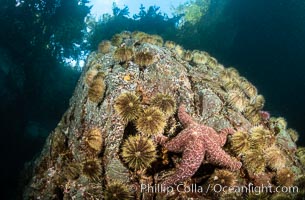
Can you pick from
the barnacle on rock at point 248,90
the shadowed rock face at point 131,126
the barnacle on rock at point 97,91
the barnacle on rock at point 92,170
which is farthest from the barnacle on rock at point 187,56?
the barnacle on rock at point 92,170

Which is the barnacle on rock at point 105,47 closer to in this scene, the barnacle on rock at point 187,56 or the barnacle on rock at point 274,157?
the barnacle on rock at point 187,56

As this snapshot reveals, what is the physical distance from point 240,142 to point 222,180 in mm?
829

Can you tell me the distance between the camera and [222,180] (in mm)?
4730

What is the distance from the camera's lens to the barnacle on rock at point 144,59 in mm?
6695

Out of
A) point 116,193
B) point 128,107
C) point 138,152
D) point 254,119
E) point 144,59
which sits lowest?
point 116,193

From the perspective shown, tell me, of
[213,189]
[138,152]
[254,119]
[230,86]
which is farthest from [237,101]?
[138,152]

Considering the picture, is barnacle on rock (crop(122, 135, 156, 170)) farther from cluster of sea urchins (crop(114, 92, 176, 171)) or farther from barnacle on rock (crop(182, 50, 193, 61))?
barnacle on rock (crop(182, 50, 193, 61))

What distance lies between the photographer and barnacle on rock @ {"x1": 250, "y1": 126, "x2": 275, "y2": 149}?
5031 mm

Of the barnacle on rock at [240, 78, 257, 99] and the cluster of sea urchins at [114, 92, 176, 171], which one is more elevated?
the barnacle on rock at [240, 78, 257, 99]

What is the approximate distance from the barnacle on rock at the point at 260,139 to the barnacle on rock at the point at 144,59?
2.93 metres

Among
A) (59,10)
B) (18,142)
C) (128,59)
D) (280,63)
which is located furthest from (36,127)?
(280,63)

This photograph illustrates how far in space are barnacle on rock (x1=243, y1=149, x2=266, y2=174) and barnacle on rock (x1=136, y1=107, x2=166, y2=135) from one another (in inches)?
67.9

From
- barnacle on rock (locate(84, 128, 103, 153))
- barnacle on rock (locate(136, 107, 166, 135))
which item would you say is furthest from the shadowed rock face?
barnacle on rock (locate(136, 107, 166, 135))

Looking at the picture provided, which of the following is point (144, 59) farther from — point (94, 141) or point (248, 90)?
point (248, 90)
